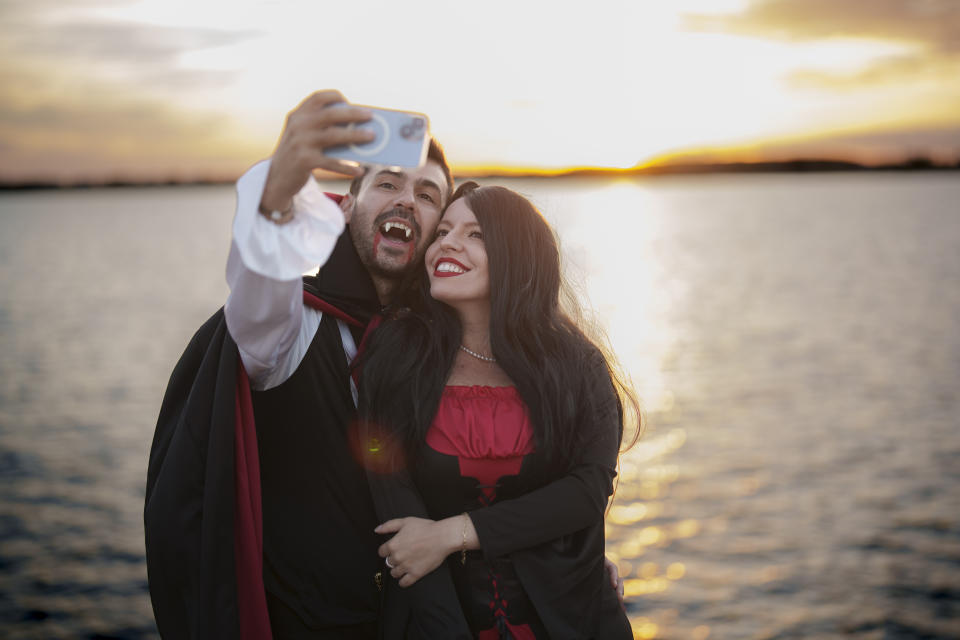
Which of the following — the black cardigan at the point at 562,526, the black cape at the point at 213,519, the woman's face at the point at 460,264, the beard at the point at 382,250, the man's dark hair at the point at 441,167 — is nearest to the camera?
the black cape at the point at 213,519

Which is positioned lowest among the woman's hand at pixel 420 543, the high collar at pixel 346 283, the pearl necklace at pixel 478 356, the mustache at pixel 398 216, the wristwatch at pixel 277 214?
the woman's hand at pixel 420 543

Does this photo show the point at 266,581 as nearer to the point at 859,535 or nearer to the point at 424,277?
the point at 424,277

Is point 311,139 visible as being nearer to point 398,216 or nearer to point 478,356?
point 398,216

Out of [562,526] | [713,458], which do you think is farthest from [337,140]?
[713,458]

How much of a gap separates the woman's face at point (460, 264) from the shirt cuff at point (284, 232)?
792 millimetres

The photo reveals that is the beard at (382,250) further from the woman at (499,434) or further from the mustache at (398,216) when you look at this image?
the woman at (499,434)

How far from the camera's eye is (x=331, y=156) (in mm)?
2035

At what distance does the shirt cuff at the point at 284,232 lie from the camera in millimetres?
2061

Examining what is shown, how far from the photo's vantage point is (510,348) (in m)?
2.91

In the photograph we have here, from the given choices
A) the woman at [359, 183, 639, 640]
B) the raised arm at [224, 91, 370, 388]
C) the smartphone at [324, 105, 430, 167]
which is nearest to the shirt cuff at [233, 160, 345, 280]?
the raised arm at [224, 91, 370, 388]

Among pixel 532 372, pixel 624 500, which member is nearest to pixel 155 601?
pixel 532 372

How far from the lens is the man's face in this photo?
3068 millimetres

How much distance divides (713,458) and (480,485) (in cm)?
1107

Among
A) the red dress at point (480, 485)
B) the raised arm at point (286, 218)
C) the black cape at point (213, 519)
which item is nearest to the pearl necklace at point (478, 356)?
the red dress at point (480, 485)
